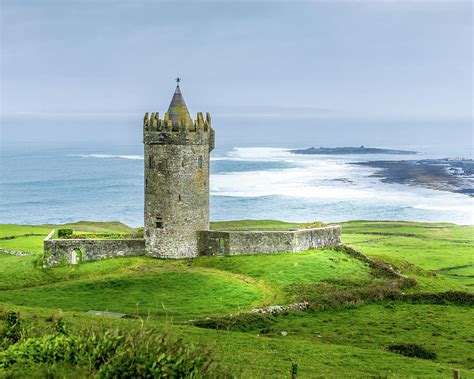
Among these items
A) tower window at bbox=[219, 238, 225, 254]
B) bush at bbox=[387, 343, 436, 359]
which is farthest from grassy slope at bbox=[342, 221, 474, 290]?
bush at bbox=[387, 343, 436, 359]

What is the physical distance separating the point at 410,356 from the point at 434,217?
9566cm

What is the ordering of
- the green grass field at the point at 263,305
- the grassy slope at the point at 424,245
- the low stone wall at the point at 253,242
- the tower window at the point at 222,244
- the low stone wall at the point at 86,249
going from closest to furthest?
the green grass field at the point at 263,305
the low stone wall at the point at 86,249
the low stone wall at the point at 253,242
the tower window at the point at 222,244
the grassy slope at the point at 424,245

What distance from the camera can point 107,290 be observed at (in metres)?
36.3

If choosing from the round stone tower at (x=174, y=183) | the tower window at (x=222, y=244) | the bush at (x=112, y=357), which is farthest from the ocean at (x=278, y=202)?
the bush at (x=112, y=357)

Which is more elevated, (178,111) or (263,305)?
(178,111)

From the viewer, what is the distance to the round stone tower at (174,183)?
43.3 metres

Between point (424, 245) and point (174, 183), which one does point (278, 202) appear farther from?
point (174, 183)

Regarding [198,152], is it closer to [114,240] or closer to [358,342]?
[114,240]

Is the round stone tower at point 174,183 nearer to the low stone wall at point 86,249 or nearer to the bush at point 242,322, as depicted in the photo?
the low stone wall at point 86,249

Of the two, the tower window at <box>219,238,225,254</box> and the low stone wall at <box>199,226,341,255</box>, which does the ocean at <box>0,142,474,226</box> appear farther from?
the tower window at <box>219,238,225,254</box>

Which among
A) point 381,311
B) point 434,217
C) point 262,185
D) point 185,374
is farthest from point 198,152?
point 262,185

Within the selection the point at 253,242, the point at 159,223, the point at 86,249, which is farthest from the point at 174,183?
the point at 86,249

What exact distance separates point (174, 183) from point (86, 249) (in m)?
7.21

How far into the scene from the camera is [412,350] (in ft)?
87.5
